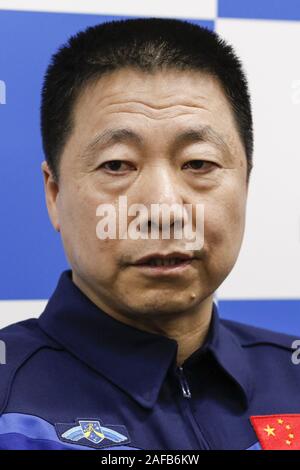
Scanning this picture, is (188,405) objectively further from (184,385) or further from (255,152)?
(255,152)

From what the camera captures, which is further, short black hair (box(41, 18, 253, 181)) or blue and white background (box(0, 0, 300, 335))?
blue and white background (box(0, 0, 300, 335))

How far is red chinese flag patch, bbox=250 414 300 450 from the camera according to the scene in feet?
4.00

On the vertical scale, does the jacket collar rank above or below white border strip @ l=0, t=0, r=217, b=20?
below

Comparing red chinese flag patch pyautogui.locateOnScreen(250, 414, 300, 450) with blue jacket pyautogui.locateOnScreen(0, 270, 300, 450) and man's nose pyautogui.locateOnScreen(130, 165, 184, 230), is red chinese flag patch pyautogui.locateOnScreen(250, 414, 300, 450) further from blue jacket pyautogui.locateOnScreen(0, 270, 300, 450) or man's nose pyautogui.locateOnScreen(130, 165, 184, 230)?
man's nose pyautogui.locateOnScreen(130, 165, 184, 230)

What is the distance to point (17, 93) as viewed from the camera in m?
1.49

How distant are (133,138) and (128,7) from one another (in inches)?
19.3

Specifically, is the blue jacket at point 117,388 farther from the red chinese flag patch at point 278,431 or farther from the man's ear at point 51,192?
the man's ear at point 51,192

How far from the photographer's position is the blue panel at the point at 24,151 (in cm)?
149

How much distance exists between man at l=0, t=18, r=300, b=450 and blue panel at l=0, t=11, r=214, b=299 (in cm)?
18

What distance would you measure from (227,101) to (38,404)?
0.61 meters

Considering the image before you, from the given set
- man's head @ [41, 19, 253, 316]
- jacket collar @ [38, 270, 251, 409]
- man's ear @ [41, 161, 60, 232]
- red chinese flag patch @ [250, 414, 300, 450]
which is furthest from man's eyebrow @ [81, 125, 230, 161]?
red chinese flag patch @ [250, 414, 300, 450]

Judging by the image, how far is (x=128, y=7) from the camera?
155 centimetres

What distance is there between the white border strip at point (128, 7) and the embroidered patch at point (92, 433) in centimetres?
86

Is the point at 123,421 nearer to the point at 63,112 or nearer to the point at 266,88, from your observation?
the point at 63,112
